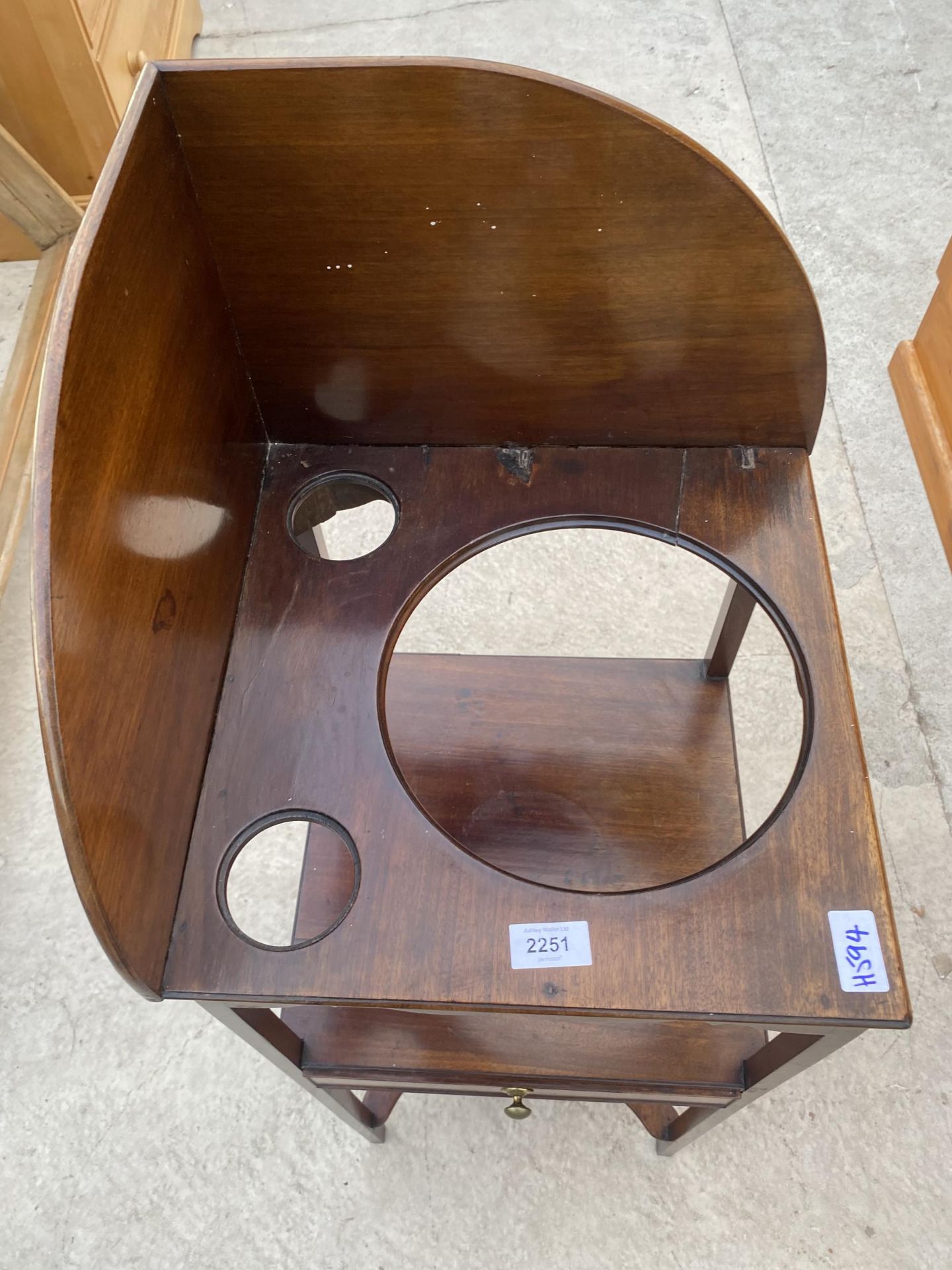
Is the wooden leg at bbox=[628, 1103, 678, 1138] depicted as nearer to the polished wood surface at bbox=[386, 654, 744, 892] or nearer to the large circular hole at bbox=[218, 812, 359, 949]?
the polished wood surface at bbox=[386, 654, 744, 892]

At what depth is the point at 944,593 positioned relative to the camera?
163 centimetres

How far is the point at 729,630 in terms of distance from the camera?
1.28 metres

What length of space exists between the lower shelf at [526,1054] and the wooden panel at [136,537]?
34 cm

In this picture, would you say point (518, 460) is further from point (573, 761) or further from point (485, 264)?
point (573, 761)

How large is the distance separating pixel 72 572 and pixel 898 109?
2.25 metres

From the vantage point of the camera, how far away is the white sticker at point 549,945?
0.75 m

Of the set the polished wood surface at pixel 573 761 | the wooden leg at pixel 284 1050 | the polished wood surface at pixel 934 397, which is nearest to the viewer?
the wooden leg at pixel 284 1050

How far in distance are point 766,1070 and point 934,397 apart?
1265mm

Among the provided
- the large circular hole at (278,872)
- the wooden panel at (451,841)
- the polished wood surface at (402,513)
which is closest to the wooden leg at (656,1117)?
the polished wood surface at (402,513)

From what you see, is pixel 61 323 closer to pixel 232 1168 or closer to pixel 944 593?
pixel 232 1168

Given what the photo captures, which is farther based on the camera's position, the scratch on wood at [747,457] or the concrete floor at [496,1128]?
the concrete floor at [496,1128]

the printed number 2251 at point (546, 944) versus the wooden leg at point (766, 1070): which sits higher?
the printed number 2251 at point (546, 944)

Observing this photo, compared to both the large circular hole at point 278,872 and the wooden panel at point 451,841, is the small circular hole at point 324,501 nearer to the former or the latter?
the wooden panel at point 451,841

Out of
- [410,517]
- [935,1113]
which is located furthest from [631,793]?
[935,1113]
